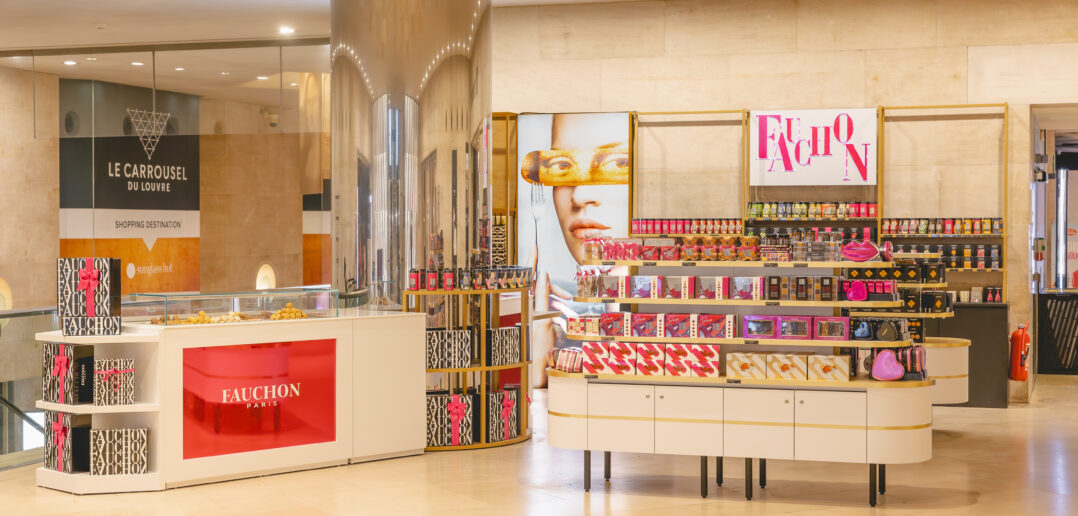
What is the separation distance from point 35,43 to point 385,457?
698 centimetres

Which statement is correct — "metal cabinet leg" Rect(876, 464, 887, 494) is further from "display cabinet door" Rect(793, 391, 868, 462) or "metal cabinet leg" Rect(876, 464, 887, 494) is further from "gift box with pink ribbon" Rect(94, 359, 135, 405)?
"gift box with pink ribbon" Rect(94, 359, 135, 405)

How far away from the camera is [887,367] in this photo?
5.57m

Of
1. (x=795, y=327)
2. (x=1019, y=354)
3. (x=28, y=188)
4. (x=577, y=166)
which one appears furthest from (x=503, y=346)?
(x=28, y=188)

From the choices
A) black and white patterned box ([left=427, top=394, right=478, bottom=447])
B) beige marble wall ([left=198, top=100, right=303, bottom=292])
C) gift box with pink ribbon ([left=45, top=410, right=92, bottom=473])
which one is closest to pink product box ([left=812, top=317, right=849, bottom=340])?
black and white patterned box ([left=427, top=394, right=478, bottom=447])

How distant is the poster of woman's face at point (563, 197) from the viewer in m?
10.5

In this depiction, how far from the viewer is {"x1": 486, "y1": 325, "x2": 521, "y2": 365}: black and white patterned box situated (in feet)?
24.8

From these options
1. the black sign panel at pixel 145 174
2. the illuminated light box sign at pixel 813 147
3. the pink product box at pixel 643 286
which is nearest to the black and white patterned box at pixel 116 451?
the pink product box at pixel 643 286

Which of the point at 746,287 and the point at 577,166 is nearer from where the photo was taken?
the point at 746,287

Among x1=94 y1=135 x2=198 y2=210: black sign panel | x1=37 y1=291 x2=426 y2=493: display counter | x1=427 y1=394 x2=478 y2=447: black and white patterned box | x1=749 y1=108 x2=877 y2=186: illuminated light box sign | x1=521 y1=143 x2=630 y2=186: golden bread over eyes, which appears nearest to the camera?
x1=37 y1=291 x2=426 y2=493: display counter

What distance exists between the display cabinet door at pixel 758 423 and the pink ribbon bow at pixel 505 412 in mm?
2209

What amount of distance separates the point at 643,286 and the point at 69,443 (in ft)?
11.6

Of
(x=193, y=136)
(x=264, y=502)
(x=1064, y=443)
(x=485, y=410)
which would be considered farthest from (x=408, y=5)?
(x=193, y=136)

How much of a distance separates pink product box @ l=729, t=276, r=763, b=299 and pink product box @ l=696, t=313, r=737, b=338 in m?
0.13

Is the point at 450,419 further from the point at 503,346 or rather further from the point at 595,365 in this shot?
the point at 595,365
